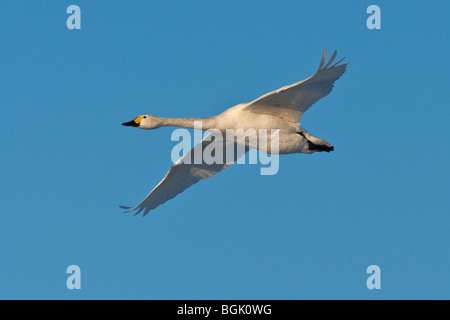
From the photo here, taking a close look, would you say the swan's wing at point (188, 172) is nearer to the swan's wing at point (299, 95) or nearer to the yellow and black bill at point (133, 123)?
the swan's wing at point (299, 95)

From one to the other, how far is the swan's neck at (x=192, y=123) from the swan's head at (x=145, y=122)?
6.2 inches

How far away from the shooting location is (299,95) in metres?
20.8

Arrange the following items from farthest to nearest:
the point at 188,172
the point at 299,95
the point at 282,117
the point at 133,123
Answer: the point at 188,172 < the point at 282,117 < the point at 299,95 < the point at 133,123

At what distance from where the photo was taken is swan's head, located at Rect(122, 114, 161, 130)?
2031 cm

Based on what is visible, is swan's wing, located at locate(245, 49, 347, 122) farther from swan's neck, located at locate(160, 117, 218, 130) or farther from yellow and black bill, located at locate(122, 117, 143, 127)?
yellow and black bill, located at locate(122, 117, 143, 127)

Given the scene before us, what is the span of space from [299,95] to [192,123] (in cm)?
245

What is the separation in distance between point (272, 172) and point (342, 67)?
2.77m

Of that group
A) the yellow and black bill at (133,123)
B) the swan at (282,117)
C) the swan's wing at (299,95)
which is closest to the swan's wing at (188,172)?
the swan at (282,117)

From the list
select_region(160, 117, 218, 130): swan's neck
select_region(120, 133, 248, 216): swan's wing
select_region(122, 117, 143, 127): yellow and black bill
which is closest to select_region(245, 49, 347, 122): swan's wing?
select_region(160, 117, 218, 130): swan's neck

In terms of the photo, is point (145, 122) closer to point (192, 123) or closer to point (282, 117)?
point (192, 123)

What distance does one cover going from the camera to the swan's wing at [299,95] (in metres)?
19.9

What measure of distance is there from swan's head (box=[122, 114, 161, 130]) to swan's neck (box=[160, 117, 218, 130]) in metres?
0.16

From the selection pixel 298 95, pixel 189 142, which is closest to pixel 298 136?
pixel 298 95

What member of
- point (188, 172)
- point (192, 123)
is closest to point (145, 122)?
point (192, 123)
